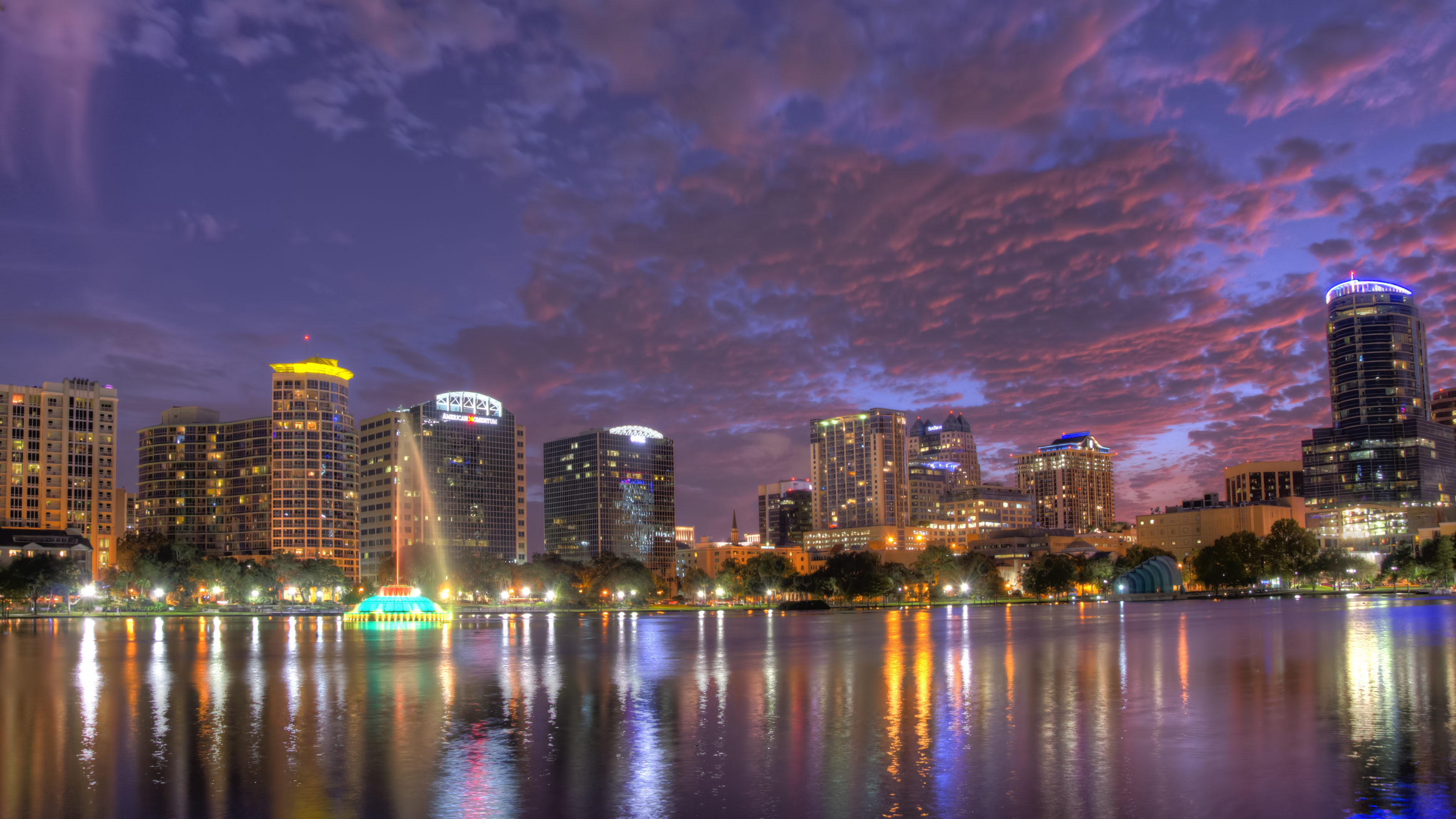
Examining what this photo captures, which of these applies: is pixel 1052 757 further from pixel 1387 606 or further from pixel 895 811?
pixel 1387 606

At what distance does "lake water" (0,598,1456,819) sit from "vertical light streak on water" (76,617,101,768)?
25cm

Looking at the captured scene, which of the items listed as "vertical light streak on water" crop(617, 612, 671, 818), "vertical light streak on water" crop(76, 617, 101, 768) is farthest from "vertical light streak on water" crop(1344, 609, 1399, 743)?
"vertical light streak on water" crop(76, 617, 101, 768)

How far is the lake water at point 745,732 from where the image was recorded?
2656 cm

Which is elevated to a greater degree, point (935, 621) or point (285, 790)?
point (285, 790)

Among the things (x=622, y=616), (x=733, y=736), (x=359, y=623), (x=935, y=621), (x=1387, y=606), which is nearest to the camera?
(x=733, y=736)

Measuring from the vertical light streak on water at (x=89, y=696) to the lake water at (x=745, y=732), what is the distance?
0.25m

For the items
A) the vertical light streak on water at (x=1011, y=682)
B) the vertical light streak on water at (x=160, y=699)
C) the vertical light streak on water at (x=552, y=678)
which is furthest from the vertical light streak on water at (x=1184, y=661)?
the vertical light streak on water at (x=160, y=699)

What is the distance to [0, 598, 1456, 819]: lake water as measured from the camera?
87.1 feet

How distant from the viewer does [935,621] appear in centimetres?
13112

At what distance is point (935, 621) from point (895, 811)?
10953 cm

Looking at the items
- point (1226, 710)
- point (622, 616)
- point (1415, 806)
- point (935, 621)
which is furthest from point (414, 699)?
point (622, 616)

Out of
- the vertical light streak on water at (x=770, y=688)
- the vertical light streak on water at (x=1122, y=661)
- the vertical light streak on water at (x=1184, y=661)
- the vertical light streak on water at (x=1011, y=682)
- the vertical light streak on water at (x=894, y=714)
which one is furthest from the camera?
the vertical light streak on water at (x=1122, y=661)

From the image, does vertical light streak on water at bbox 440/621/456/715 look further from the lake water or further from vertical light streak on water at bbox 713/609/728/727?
vertical light streak on water at bbox 713/609/728/727

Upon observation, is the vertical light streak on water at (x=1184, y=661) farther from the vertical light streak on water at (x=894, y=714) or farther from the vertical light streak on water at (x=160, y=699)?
the vertical light streak on water at (x=160, y=699)
